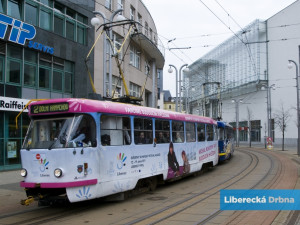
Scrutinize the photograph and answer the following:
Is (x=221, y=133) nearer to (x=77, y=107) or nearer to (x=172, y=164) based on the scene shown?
(x=172, y=164)

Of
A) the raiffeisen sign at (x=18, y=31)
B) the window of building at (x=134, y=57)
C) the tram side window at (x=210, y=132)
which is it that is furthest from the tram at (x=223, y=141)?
the raiffeisen sign at (x=18, y=31)

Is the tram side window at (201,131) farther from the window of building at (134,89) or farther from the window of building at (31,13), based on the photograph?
the window of building at (134,89)

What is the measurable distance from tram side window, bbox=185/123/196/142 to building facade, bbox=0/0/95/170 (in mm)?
7179

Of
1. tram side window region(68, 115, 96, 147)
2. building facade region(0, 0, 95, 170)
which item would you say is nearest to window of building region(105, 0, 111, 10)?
building facade region(0, 0, 95, 170)

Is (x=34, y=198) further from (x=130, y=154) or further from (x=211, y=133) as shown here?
(x=211, y=133)

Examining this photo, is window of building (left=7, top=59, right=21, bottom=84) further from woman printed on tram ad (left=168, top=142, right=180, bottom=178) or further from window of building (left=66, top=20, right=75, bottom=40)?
woman printed on tram ad (left=168, top=142, right=180, bottom=178)

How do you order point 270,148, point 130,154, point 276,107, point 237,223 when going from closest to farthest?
point 237,223 < point 130,154 < point 270,148 < point 276,107

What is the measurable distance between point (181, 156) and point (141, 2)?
23.2 m

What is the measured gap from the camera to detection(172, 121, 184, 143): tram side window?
13.1 meters

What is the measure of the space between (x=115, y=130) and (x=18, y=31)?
1107 centimetres

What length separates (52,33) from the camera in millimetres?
20078

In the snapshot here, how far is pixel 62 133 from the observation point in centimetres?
838

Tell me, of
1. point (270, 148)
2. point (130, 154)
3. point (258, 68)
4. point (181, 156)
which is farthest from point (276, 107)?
point (130, 154)

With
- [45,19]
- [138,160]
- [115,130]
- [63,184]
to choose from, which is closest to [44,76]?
[45,19]
